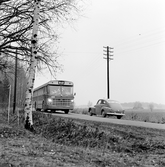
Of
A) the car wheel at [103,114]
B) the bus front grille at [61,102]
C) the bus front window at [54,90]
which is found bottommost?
the car wheel at [103,114]

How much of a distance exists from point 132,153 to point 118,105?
1538cm

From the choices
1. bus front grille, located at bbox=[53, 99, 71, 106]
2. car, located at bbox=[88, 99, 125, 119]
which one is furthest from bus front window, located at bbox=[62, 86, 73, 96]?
car, located at bbox=[88, 99, 125, 119]

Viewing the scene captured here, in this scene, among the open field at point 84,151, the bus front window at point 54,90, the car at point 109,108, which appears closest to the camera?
the open field at point 84,151

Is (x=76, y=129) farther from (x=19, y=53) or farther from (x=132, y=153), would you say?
(x=19, y=53)

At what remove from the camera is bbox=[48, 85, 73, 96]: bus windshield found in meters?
24.1

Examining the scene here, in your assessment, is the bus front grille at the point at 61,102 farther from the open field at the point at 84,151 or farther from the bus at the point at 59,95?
the open field at the point at 84,151

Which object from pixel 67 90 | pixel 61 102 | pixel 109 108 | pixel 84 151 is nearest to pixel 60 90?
pixel 67 90

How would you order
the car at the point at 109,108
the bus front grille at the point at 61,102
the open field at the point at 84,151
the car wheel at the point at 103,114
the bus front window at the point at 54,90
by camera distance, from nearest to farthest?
1. the open field at the point at 84,151
2. the car at the point at 109,108
3. the car wheel at the point at 103,114
4. the bus front window at the point at 54,90
5. the bus front grille at the point at 61,102

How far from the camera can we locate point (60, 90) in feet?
79.6

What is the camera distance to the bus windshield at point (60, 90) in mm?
24109

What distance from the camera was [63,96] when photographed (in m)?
24.4

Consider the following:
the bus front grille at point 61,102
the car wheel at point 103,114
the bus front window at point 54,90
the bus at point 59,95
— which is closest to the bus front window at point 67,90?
the bus at point 59,95

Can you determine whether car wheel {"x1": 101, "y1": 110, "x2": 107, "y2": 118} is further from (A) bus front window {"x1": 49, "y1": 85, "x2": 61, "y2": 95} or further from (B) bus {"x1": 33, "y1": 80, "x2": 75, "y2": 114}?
(A) bus front window {"x1": 49, "y1": 85, "x2": 61, "y2": 95}

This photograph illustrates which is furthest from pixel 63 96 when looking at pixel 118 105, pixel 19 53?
pixel 19 53
